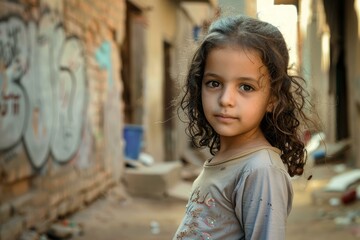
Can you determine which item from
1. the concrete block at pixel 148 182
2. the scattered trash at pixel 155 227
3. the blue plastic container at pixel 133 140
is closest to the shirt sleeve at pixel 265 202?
the scattered trash at pixel 155 227

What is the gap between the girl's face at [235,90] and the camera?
1.50 meters

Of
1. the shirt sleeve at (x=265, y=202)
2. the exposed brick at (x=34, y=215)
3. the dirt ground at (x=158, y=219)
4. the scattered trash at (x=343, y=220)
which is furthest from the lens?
the scattered trash at (x=343, y=220)

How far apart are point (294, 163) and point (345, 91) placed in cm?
1273

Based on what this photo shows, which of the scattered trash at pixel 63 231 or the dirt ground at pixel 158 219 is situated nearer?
the scattered trash at pixel 63 231

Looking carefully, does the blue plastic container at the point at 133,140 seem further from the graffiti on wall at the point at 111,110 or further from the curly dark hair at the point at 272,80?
the curly dark hair at the point at 272,80

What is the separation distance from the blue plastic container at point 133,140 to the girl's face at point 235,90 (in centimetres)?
713

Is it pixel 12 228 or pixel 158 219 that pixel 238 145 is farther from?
pixel 158 219

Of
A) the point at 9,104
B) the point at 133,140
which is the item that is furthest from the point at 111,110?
the point at 9,104

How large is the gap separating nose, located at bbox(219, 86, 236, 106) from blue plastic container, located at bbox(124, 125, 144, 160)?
23.6 ft

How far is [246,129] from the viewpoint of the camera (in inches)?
61.1

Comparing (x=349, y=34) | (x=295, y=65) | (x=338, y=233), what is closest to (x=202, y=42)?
(x=295, y=65)

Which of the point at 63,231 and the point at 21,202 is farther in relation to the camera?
the point at 63,231

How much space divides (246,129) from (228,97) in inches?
4.8

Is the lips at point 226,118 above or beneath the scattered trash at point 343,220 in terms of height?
above
